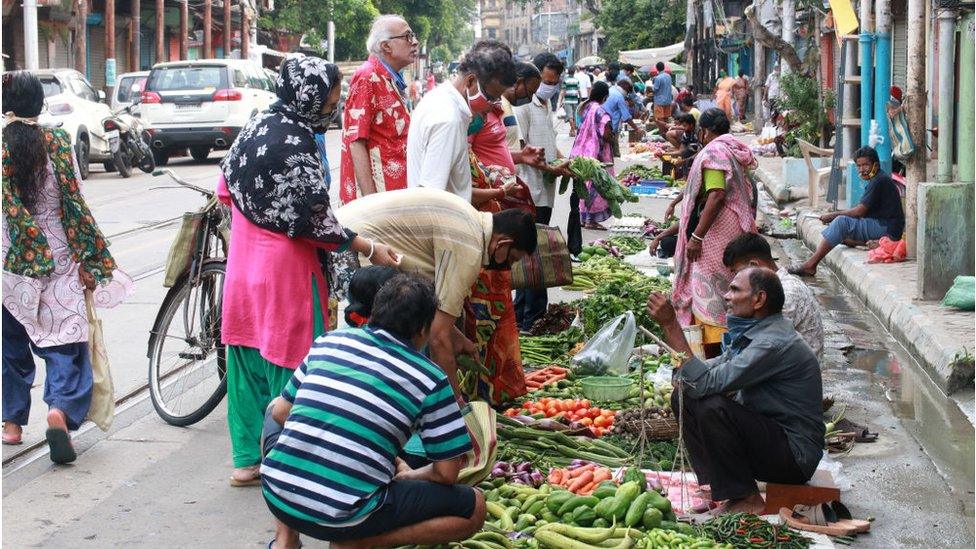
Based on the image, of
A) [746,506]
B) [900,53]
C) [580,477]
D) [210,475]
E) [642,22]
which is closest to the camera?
[746,506]

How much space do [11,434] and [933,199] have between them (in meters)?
6.98

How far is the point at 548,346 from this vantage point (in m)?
8.17

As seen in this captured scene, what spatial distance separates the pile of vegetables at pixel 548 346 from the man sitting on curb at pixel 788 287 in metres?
1.68

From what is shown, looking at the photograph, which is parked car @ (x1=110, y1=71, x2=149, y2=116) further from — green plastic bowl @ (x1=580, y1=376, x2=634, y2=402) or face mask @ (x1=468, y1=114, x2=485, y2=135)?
green plastic bowl @ (x1=580, y1=376, x2=634, y2=402)

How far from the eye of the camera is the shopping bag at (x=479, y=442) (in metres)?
4.65

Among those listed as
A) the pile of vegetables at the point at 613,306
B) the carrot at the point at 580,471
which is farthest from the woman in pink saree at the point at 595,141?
the carrot at the point at 580,471

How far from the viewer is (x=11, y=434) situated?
5953 millimetres

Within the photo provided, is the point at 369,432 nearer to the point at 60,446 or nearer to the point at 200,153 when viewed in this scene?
the point at 60,446

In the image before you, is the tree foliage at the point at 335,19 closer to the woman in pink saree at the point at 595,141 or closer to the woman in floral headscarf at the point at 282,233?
the woman in pink saree at the point at 595,141

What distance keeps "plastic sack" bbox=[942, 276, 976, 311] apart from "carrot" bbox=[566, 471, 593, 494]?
15.3ft

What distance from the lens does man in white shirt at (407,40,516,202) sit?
6.11 meters

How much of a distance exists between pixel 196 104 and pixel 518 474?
18.4 meters

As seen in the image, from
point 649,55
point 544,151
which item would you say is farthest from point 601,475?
point 649,55

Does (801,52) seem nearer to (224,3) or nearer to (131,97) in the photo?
(131,97)
